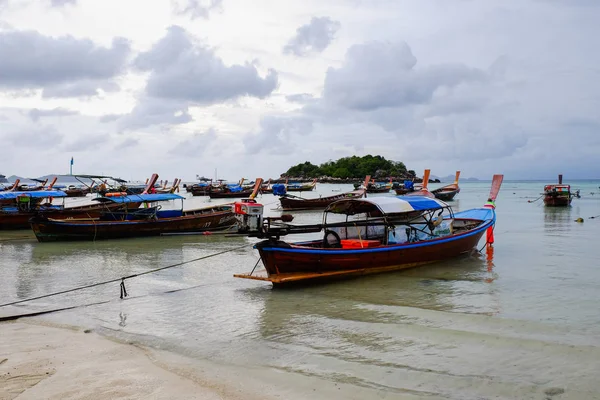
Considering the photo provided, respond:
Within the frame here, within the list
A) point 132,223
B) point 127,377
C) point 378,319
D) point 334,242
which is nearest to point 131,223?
point 132,223

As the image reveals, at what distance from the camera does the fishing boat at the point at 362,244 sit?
11.4 metres

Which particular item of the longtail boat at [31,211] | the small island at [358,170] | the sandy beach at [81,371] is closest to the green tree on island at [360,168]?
the small island at [358,170]

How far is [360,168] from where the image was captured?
436 ft

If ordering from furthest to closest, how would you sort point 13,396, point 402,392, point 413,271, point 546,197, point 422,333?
point 546,197 → point 413,271 → point 422,333 → point 402,392 → point 13,396

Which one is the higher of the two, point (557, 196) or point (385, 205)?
point (557, 196)

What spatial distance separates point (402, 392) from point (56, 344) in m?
5.28

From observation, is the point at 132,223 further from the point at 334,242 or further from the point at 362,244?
the point at 362,244

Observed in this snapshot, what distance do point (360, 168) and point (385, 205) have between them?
121 meters

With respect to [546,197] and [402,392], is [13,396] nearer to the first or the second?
[402,392]

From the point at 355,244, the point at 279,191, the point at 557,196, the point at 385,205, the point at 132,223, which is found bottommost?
the point at 132,223

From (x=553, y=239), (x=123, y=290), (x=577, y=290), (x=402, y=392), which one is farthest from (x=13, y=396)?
(x=553, y=239)

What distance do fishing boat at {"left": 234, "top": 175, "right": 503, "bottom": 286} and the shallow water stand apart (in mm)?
373

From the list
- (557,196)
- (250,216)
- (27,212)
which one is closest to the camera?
(250,216)

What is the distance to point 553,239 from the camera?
70.1 ft
